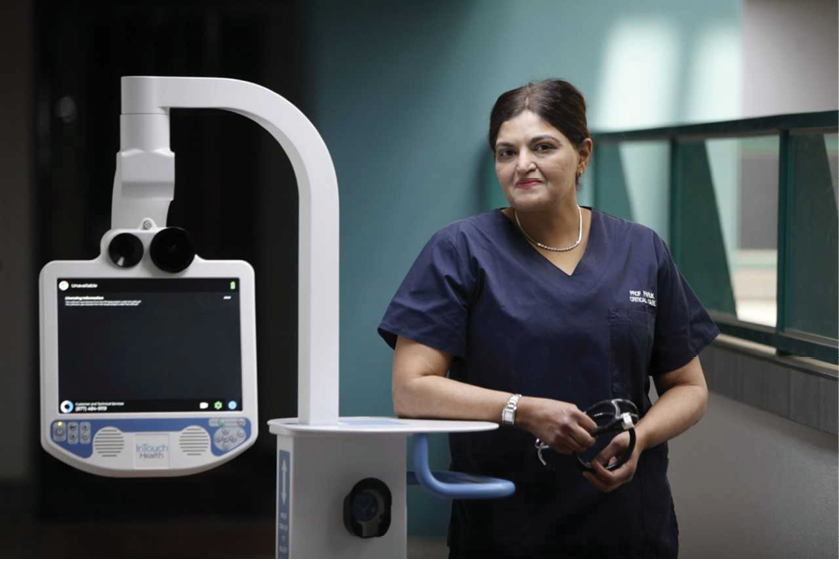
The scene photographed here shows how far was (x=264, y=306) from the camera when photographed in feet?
18.1

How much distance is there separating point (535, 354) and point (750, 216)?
3182mm

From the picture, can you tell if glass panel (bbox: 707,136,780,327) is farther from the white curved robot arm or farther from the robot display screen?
the robot display screen

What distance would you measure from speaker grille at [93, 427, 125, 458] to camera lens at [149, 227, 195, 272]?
222 millimetres

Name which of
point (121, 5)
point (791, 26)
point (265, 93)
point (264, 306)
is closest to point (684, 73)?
point (791, 26)

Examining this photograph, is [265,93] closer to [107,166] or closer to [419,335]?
[419,335]

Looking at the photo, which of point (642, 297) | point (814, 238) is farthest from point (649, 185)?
point (642, 297)

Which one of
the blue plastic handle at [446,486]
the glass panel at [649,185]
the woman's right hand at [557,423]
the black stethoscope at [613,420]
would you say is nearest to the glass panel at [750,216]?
the glass panel at [649,185]

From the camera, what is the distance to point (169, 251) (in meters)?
1.66

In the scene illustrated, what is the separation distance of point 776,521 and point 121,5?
141 inches

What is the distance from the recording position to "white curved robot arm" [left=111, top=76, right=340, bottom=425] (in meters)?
1.68

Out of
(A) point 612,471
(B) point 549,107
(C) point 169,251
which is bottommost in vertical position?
(A) point 612,471

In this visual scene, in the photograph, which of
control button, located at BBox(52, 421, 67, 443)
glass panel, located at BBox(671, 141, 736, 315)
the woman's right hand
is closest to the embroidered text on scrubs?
the woman's right hand

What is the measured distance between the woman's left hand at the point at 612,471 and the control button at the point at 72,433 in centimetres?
78

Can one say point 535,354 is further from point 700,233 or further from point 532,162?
point 700,233
